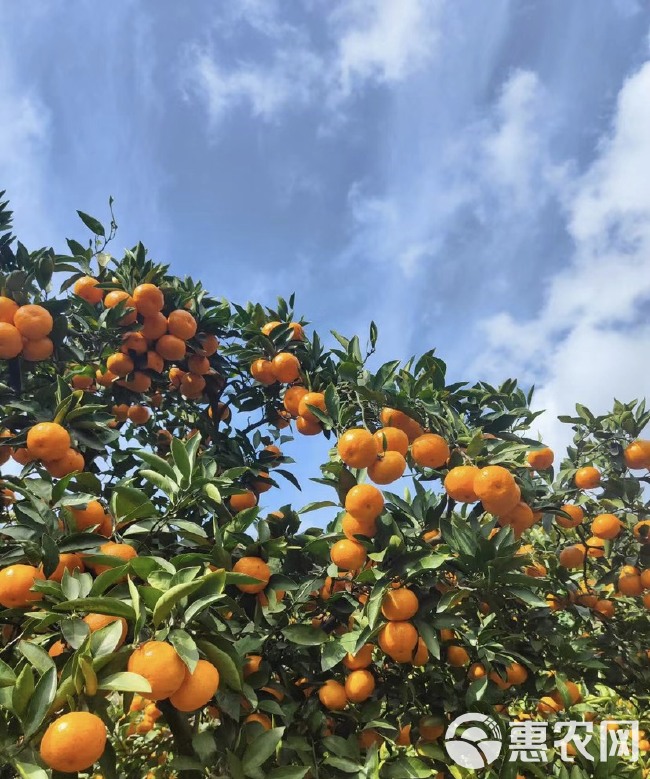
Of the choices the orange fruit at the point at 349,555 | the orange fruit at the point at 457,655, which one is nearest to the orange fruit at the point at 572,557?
the orange fruit at the point at 457,655

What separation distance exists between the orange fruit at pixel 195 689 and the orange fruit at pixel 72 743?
0.71 ft

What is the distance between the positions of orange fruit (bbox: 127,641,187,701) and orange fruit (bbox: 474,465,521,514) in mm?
1198

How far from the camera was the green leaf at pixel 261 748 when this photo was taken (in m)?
1.75

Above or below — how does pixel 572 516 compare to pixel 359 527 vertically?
above

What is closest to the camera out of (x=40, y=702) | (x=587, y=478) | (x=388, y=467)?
(x=40, y=702)

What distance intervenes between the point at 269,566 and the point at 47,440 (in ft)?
3.25

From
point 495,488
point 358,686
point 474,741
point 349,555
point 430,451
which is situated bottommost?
point 474,741

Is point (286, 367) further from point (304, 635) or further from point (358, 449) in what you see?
point (304, 635)

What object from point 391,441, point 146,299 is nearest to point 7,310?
point 146,299

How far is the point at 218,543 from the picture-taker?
76.9 inches

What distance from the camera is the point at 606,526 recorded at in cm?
337

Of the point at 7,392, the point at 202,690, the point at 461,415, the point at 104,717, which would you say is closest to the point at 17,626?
the point at 104,717

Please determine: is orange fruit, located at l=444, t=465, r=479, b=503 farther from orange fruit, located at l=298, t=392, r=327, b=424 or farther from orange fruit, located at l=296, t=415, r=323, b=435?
orange fruit, located at l=296, t=415, r=323, b=435

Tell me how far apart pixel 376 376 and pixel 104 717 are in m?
1.63
